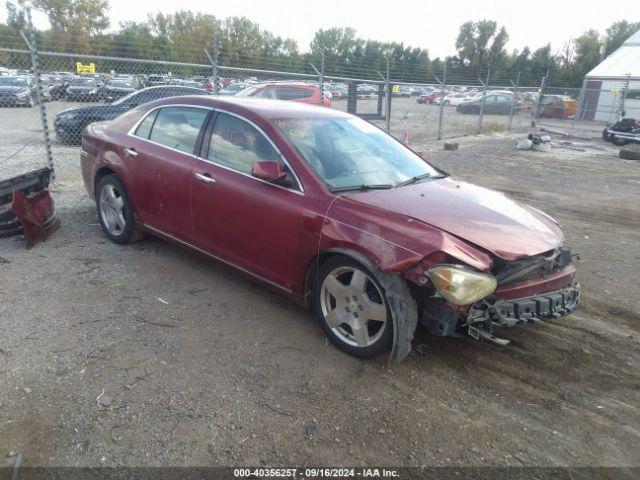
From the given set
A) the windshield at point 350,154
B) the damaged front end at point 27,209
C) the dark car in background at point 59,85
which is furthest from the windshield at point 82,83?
Answer: the windshield at point 350,154

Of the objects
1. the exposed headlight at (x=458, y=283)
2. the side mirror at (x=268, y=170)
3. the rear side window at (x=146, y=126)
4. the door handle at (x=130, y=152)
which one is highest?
the rear side window at (x=146, y=126)

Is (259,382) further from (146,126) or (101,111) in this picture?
(101,111)

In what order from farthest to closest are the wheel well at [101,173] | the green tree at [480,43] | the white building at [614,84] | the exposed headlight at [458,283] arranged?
the green tree at [480,43], the white building at [614,84], the wheel well at [101,173], the exposed headlight at [458,283]

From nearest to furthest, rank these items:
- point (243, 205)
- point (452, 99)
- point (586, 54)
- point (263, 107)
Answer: point (243, 205), point (263, 107), point (452, 99), point (586, 54)

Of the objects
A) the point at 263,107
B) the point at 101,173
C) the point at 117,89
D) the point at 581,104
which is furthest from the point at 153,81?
the point at 581,104

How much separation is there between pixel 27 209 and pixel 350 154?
3.51 metres

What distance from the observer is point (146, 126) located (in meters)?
4.81

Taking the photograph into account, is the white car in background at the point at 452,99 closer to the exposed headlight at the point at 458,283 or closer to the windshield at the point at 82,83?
the windshield at the point at 82,83

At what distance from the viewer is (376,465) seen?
247 cm

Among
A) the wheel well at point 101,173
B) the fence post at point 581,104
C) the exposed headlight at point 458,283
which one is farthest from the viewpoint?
the fence post at point 581,104

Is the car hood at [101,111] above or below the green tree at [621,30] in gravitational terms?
below

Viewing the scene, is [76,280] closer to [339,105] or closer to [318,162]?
[318,162]

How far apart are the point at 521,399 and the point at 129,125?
4353 millimetres

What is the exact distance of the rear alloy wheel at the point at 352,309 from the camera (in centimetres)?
314
